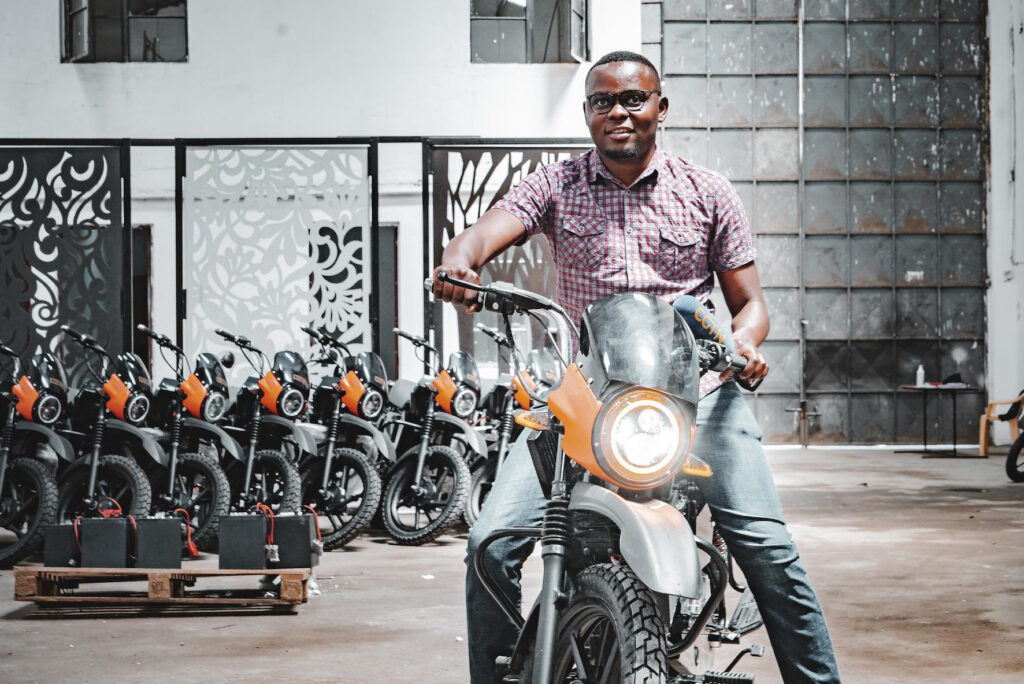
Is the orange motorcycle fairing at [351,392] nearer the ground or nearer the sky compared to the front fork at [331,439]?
nearer the sky

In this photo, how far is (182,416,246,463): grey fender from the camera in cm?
686

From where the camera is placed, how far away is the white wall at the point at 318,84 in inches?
383

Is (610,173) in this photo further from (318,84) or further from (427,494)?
(318,84)

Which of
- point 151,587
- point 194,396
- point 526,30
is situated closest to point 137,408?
point 194,396

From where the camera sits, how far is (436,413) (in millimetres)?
7336

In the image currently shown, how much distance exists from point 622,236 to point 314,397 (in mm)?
4882

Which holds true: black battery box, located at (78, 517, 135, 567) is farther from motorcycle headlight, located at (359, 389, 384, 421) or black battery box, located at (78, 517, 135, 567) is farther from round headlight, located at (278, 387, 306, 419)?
motorcycle headlight, located at (359, 389, 384, 421)

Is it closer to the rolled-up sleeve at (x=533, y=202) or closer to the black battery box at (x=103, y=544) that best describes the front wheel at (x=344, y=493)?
the black battery box at (x=103, y=544)

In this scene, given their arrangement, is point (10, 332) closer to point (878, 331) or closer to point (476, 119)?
point (476, 119)

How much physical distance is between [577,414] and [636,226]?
2.13 ft

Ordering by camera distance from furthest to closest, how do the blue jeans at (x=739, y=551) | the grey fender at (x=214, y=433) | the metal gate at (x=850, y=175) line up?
the metal gate at (x=850, y=175)
the grey fender at (x=214, y=433)
the blue jeans at (x=739, y=551)

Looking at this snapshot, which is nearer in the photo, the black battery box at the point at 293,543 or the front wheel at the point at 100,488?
the black battery box at the point at 293,543

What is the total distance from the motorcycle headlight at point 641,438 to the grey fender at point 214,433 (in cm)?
508

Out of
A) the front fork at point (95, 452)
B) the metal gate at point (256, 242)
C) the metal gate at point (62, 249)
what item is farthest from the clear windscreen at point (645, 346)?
the metal gate at point (62, 249)
